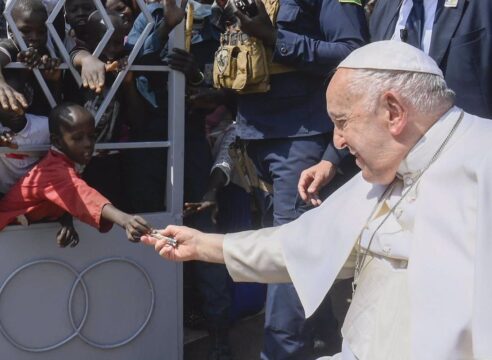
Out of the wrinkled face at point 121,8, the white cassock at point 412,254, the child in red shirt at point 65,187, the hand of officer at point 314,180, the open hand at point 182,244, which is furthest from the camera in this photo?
the wrinkled face at point 121,8

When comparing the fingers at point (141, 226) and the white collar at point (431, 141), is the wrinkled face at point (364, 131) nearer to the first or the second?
the white collar at point (431, 141)

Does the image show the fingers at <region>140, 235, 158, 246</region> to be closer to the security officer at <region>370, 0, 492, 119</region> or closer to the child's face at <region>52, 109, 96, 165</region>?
the child's face at <region>52, 109, 96, 165</region>

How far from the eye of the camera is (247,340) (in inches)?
159

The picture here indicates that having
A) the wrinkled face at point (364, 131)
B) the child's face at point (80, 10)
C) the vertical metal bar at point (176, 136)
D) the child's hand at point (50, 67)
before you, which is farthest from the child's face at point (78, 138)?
the wrinkled face at point (364, 131)

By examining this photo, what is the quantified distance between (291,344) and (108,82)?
4.44 ft

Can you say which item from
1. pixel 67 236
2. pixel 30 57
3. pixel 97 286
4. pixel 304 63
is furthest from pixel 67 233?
pixel 304 63

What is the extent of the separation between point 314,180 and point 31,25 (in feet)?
4.15

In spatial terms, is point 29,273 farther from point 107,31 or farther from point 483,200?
point 483,200

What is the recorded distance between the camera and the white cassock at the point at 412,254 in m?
1.86

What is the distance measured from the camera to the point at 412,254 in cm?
197

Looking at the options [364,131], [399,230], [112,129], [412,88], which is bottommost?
[112,129]

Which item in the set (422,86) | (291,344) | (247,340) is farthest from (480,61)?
(247,340)

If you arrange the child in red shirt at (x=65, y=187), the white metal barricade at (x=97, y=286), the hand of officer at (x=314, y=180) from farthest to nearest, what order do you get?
the white metal barricade at (x=97, y=286) → the hand of officer at (x=314, y=180) → the child in red shirt at (x=65, y=187)

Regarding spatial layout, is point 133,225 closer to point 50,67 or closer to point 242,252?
point 242,252
